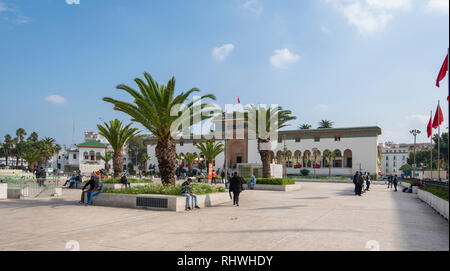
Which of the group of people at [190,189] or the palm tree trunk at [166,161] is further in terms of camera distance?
the palm tree trunk at [166,161]

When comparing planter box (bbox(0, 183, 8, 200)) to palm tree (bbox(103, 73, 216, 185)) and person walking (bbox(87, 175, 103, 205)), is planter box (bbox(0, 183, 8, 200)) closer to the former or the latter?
person walking (bbox(87, 175, 103, 205))

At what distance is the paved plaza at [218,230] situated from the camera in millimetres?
6910

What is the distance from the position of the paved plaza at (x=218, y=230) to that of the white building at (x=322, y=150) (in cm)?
4854

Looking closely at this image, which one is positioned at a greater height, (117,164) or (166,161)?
(166,161)

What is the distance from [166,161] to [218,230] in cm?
814

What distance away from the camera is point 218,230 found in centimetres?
859

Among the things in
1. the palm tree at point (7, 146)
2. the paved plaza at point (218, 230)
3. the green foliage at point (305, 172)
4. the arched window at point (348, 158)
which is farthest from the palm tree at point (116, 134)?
the palm tree at point (7, 146)

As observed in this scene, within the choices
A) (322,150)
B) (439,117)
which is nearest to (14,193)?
(439,117)

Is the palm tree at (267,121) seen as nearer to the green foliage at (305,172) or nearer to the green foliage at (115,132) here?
the green foliage at (115,132)

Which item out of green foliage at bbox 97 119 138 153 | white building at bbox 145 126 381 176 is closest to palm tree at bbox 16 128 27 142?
white building at bbox 145 126 381 176

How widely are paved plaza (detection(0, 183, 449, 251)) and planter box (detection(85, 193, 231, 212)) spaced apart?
0.63 metres

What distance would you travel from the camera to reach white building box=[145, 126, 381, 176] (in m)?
61.2

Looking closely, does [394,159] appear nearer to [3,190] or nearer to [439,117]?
[439,117]
